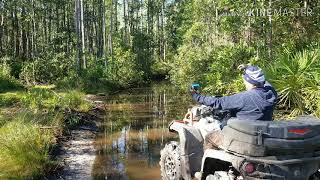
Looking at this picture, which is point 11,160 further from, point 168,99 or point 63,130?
point 168,99

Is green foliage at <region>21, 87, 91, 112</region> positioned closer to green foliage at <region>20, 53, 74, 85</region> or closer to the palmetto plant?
the palmetto plant

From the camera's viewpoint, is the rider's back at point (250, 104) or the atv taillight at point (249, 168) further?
the rider's back at point (250, 104)

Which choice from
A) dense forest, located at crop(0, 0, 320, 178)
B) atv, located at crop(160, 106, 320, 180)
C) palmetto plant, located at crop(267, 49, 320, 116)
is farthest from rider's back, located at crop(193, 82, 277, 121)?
palmetto plant, located at crop(267, 49, 320, 116)

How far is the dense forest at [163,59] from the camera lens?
1005 cm

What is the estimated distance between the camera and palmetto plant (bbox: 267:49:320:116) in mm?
9781

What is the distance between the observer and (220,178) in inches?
184

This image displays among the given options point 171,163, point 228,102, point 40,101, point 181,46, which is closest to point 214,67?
point 40,101

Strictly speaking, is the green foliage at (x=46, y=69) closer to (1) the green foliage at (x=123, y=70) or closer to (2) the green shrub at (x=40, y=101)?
(1) the green foliage at (x=123, y=70)

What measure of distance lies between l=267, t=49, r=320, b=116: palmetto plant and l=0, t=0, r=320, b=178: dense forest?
2 cm

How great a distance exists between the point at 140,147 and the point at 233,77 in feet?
22.2

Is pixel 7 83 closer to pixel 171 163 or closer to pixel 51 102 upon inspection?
pixel 51 102

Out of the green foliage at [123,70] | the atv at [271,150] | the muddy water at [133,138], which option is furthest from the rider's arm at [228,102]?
the green foliage at [123,70]

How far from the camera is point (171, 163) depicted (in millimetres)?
6398

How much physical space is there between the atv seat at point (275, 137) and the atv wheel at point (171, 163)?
1791 millimetres
